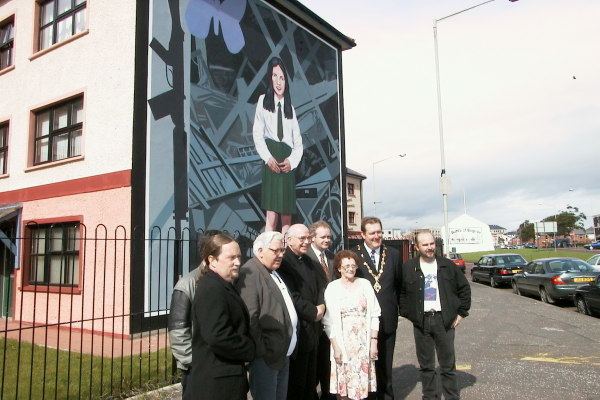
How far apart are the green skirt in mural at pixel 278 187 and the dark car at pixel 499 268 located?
38.9 feet

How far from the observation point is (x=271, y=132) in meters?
13.8

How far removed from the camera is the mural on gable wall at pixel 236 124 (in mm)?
10344

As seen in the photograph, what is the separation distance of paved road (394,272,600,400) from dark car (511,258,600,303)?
4.99 ft

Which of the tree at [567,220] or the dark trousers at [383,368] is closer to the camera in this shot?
the dark trousers at [383,368]

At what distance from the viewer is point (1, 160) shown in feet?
44.1

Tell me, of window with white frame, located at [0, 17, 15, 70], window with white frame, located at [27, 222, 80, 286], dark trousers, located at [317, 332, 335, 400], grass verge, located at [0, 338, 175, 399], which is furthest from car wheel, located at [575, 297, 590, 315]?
window with white frame, located at [0, 17, 15, 70]

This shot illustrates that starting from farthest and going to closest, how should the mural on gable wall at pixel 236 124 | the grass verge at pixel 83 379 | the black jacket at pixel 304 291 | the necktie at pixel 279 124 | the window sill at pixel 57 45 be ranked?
the necktie at pixel 279 124 < the window sill at pixel 57 45 < the mural on gable wall at pixel 236 124 < the grass verge at pixel 83 379 < the black jacket at pixel 304 291

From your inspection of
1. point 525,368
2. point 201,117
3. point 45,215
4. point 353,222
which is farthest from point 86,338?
point 353,222

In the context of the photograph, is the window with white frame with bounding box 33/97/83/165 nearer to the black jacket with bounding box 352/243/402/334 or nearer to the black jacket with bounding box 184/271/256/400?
the black jacket with bounding box 352/243/402/334

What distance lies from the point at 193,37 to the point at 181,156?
10.1ft

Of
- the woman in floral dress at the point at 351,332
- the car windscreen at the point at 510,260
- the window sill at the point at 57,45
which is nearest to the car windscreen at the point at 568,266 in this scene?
the car windscreen at the point at 510,260

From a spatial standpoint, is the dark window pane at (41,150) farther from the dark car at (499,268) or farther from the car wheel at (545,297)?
the dark car at (499,268)

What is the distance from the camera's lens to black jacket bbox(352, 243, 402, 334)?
493 cm

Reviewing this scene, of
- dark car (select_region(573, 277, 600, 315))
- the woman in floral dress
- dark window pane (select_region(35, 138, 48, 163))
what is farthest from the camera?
dark window pane (select_region(35, 138, 48, 163))
